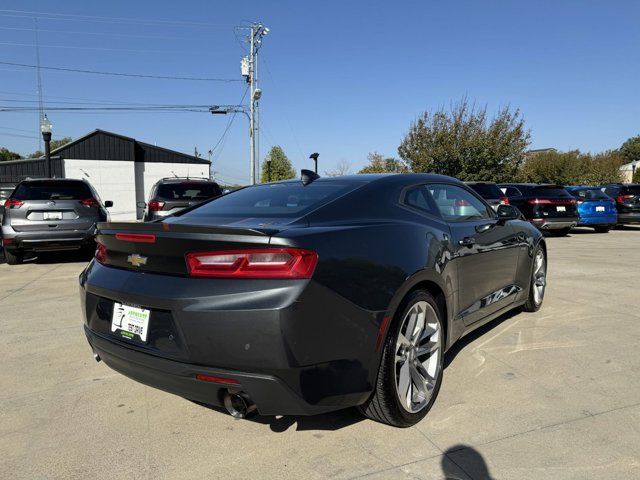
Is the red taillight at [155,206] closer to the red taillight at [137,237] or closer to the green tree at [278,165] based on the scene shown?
the red taillight at [137,237]

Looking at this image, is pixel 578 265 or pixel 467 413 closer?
pixel 467 413

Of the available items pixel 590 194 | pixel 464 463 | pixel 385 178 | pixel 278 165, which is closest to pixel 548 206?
pixel 590 194

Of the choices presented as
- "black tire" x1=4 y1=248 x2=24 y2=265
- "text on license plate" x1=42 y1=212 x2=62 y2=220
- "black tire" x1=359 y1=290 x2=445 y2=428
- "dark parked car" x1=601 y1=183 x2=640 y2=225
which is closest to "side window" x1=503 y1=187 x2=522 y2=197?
"dark parked car" x1=601 y1=183 x2=640 y2=225

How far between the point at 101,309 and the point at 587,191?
55.2ft

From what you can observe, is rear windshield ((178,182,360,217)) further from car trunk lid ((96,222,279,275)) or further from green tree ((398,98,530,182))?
green tree ((398,98,530,182))

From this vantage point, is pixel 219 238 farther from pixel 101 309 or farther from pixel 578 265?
pixel 578 265

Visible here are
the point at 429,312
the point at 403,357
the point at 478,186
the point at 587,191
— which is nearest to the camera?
the point at 403,357

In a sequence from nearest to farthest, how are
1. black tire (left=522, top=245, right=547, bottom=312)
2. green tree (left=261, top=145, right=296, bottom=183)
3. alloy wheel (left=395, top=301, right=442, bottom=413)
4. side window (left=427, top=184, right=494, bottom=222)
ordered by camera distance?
alloy wheel (left=395, top=301, right=442, bottom=413) → side window (left=427, top=184, right=494, bottom=222) → black tire (left=522, top=245, right=547, bottom=312) → green tree (left=261, top=145, right=296, bottom=183)

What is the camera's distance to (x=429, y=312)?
2.96 metres

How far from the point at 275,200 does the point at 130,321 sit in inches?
47.0

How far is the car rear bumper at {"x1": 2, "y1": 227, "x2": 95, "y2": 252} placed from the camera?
8312 millimetres

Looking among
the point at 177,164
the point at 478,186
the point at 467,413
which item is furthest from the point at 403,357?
the point at 177,164

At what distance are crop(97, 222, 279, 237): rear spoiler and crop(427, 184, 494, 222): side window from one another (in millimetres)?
1692

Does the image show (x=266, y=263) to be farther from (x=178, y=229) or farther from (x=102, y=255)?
(x=102, y=255)
